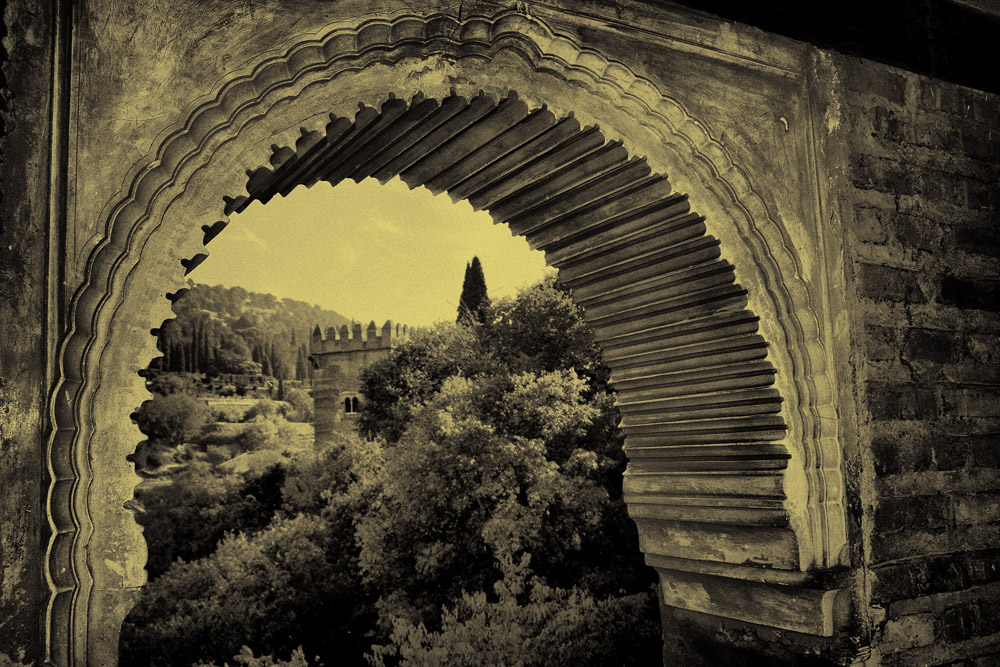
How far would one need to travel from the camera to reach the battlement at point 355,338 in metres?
25.4

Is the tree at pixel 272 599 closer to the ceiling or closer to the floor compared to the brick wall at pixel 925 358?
closer to the floor

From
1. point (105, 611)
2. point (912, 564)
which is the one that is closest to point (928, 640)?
point (912, 564)

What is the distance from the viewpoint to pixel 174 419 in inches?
836

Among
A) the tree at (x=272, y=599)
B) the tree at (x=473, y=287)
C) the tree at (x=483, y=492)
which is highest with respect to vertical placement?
the tree at (x=473, y=287)

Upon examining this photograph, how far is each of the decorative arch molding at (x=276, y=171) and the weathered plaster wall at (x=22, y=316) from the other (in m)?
0.05

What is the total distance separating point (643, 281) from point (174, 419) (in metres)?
20.3

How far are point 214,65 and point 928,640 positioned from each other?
369 cm

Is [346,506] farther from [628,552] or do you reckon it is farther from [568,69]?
[568,69]

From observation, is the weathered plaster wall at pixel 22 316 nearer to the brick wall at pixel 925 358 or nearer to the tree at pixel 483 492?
the brick wall at pixel 925 358

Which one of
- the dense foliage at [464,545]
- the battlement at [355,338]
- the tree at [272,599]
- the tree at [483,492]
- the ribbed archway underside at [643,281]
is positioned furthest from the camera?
the battlement at [355,338]

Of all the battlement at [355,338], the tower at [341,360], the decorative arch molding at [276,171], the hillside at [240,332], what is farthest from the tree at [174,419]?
the decorative arch molding at [276,171]

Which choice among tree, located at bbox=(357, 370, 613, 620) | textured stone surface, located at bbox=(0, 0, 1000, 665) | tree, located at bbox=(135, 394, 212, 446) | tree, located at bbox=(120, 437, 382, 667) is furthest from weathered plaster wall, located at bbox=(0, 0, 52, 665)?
tree, located at bbox=(135, 394, 212, 446)

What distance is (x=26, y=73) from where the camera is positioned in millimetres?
2189

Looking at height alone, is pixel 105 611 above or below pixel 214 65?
below
